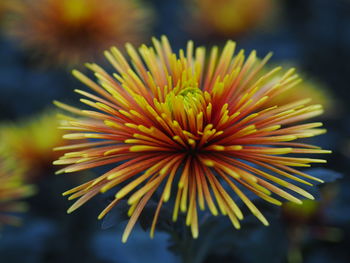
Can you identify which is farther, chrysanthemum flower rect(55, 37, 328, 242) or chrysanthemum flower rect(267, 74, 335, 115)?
chrysanthemum flower rect(267, 74, 335, 115)

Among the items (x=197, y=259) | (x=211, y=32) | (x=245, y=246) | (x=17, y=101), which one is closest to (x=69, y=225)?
(x=245, y=246)

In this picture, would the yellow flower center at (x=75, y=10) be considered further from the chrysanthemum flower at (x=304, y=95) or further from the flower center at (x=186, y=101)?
the flower center at (x=186, y=101)

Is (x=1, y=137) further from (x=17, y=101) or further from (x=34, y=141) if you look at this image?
(x=17, y=101)

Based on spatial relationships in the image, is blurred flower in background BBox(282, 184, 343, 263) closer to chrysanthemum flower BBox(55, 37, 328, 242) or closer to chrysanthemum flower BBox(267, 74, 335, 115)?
chrysanthemum flower BBox(267, 74, 335, 115)

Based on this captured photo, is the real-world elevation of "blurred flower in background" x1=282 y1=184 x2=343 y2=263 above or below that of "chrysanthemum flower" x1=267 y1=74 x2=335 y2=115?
below

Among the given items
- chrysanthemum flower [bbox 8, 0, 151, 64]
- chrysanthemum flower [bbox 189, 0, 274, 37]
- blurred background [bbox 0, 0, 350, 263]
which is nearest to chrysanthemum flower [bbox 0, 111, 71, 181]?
blurred background [bbox 0, 0, 350, 263]

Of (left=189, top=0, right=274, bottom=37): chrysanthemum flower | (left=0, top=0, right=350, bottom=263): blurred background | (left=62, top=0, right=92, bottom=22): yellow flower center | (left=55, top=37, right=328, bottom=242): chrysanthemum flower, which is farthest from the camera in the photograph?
(left=189, top=0, right=274, bottom=37): chrysanthemum flower

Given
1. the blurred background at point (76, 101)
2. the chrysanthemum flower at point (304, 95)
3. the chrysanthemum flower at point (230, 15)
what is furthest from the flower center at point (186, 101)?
the chrysanthemum flower at point (230, 15)

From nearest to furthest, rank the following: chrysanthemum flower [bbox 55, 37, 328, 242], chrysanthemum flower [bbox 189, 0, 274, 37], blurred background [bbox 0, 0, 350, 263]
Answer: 1. chrysanthemum flower [bbox 55, 37, 328, 242]
2. blurred background [bbox 0, 0, 350, 263]
3. chrysanthemum flower [bbox 189, 0, 274, 37]

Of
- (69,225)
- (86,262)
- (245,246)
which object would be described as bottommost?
(245,246)
